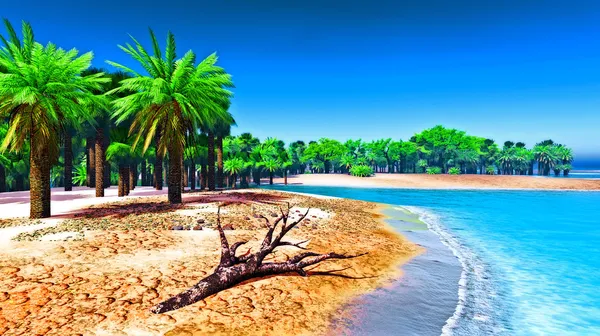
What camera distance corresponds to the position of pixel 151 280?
718 cm

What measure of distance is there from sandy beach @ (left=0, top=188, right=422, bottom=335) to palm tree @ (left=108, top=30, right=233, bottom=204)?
6.52m

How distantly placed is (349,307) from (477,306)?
123 inches

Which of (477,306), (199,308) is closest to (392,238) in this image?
(477,306)

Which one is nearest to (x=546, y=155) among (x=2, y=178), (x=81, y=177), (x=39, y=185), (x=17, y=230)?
(x=81, y=177)

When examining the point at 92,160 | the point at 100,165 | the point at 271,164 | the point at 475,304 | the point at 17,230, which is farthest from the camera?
the point at 271,164

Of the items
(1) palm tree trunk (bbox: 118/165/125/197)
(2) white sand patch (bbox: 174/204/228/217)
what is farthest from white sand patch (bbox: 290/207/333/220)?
(1) palm tree trunk (bbox: 118/165/125/197)

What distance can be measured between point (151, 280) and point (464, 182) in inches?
2914

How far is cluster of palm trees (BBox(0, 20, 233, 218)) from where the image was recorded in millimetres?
13688

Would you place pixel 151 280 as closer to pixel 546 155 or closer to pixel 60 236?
pixel 60 236

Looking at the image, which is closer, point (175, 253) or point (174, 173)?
point (175, 253)

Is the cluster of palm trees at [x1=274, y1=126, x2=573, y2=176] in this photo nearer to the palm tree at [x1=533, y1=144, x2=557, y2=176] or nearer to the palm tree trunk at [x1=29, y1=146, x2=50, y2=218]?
the palm tree at [x1=533, y1=144, x2=557, y2=176]

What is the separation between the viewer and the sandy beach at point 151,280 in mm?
5488

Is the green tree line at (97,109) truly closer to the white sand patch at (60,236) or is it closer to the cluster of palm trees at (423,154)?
the white sand patch at (60,236)

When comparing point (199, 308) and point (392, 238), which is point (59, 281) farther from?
point (392, 238)
